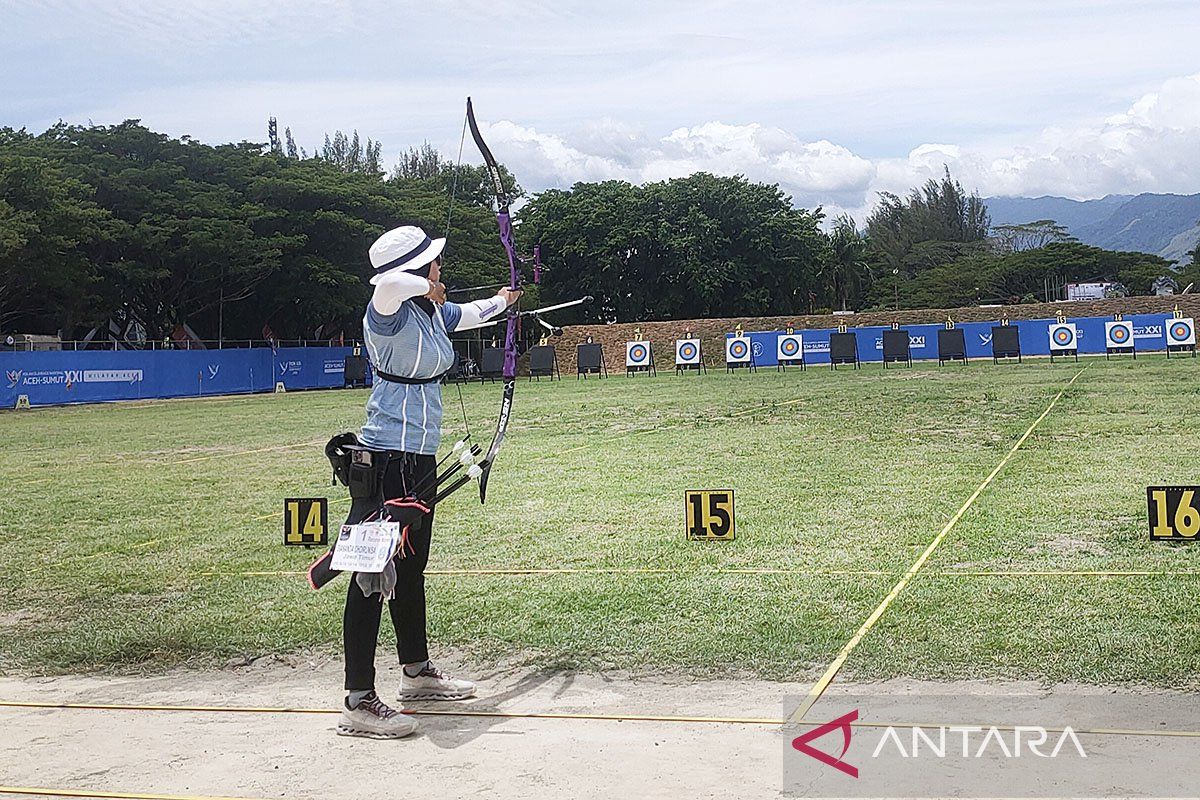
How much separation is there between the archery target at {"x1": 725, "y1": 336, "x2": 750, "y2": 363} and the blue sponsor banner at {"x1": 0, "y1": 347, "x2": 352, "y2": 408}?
→ 1506 cm

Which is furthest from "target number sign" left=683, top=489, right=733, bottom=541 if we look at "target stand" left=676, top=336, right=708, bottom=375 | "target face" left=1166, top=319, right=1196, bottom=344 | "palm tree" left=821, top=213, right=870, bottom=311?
"palm tree" left=821, top=213, right=870, bottom=311

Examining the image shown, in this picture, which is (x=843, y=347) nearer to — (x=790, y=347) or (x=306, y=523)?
(x=790, y=347)

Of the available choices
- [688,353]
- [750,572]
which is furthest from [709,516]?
[688,353]

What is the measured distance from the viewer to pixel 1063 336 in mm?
39812

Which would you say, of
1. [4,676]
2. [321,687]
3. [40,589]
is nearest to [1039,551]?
[321,687]

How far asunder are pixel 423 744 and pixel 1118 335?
39.5 meters

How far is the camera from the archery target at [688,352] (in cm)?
4419

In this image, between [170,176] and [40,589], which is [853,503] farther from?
[170,176]

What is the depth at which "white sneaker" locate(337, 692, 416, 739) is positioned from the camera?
4.49m

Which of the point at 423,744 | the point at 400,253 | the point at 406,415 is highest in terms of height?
the point at 400,253

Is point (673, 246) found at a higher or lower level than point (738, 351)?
higher

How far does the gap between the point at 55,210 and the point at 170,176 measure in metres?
8.63

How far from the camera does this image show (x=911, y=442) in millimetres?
13773

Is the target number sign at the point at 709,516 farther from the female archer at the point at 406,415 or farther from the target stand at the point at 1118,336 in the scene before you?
the target stand at the point at 1118,336
